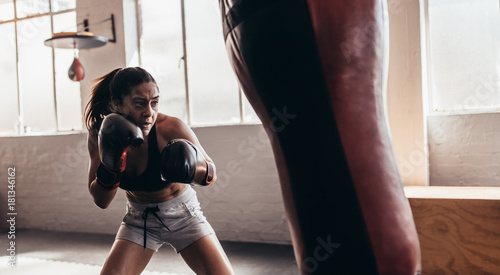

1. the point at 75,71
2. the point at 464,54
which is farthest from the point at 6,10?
the point at 464,54

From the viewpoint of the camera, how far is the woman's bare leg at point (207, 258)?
5.10 feet

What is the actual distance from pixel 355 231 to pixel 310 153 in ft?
0.36

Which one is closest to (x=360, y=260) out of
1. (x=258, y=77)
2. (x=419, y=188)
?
(x=258, y=77)

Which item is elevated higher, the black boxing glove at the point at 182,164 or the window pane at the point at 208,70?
the window pane at the point at 208,70

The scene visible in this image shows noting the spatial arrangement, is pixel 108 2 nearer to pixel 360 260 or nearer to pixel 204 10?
pixel 204 10

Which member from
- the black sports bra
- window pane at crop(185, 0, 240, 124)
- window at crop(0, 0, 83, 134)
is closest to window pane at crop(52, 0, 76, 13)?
window at crop(0, 0, 83, 134)

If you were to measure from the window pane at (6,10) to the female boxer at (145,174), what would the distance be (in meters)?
4.17

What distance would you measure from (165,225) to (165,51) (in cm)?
271

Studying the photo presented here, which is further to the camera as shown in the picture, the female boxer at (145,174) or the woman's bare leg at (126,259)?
the woman's bare leg at (126,259)

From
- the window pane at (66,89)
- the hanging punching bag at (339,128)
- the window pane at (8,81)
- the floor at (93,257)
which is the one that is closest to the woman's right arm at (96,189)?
the hanging punching bag at (339,128)

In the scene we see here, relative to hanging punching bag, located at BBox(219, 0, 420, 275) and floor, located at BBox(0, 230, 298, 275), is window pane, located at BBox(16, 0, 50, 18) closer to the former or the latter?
floor, located at BBox(0, 230, 298, 275)

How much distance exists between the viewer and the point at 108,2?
418cm

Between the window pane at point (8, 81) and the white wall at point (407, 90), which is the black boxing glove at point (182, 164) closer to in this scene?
the white wall at point (407, 90)

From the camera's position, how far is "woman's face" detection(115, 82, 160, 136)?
5.00 ft
